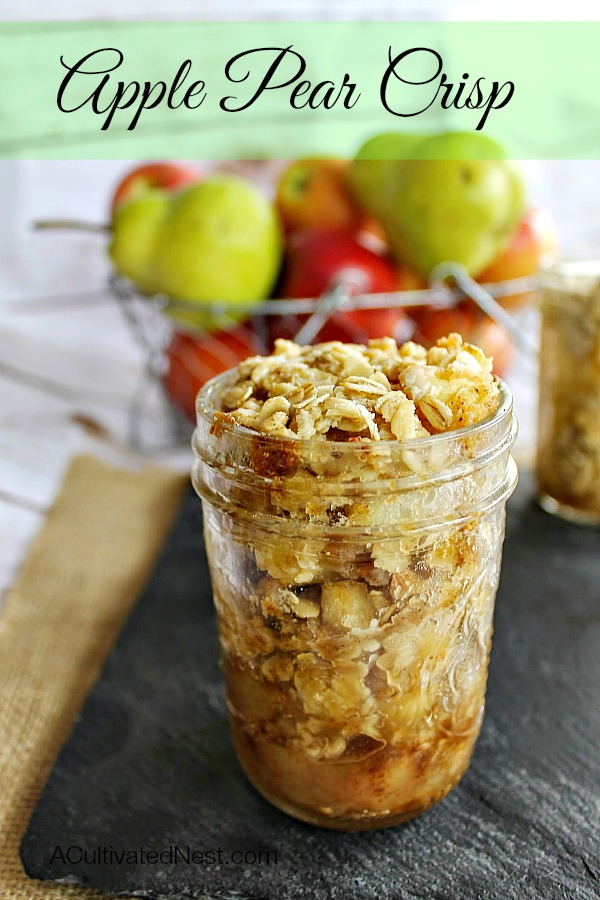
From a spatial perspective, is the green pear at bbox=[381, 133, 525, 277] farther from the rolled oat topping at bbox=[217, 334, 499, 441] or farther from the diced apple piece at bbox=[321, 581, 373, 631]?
the diced apple piece at bbox=[321, 581, 373, 631]

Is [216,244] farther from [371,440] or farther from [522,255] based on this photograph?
[371,440]

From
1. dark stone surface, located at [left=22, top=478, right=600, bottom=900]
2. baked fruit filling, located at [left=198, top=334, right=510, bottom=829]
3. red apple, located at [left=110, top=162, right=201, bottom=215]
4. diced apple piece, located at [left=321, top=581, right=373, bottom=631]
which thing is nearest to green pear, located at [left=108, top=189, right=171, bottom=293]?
red apple, located at [left=110, top=162, right=201, bottom=215]

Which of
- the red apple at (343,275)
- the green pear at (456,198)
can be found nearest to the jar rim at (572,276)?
the green pear at (456,198)

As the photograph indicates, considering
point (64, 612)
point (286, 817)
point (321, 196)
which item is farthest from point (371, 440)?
point (321, 196)

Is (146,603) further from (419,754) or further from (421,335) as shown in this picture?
(421,335)

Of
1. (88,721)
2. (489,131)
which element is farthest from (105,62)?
(88,721)
